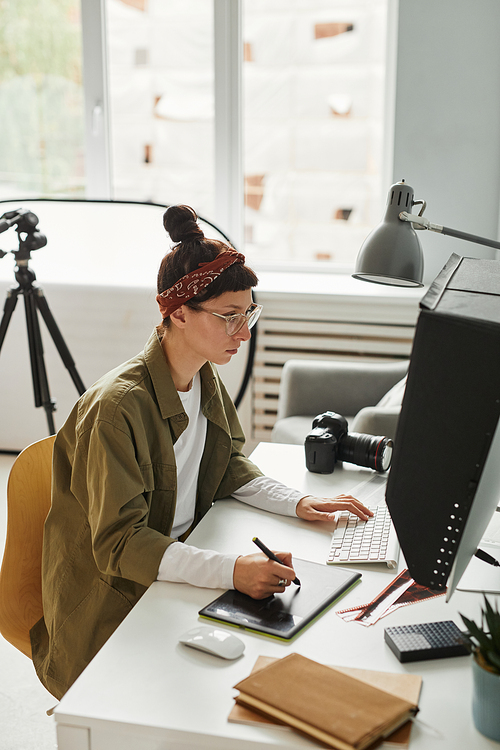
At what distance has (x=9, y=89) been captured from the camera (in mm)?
3775

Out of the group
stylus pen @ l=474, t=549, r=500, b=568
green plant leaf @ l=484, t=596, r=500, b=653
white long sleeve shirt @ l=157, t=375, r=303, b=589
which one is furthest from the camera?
white long sleeve shirt @ l=157, t=375, r=303, b=589

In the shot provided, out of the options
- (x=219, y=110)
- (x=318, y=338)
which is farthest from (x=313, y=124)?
(x=318, y=338)

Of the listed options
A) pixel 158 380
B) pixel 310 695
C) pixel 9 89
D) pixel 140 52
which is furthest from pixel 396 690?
pixel 9 89

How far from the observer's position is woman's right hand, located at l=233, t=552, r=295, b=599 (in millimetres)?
1056

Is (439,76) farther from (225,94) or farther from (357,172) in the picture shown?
(225,94)

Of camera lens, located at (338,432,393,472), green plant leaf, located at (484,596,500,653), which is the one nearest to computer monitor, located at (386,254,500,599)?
green plant leaf, located at (484,596,500,653)

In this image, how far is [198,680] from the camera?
34.2 inches

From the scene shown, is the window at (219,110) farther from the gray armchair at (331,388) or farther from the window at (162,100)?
the gray armchair at (331,388)

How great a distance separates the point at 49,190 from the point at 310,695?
349cm

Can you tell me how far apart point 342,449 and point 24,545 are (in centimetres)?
75

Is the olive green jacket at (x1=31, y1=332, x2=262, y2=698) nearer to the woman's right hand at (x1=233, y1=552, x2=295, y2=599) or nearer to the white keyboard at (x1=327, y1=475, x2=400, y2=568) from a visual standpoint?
the woman's right hand at (x1=233, y1=552, x2=295, y2=599)

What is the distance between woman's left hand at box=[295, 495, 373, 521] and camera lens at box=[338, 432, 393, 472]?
0.82 feet

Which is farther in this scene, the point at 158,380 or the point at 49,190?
the point at 49,190

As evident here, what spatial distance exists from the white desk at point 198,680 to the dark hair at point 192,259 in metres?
0.55
